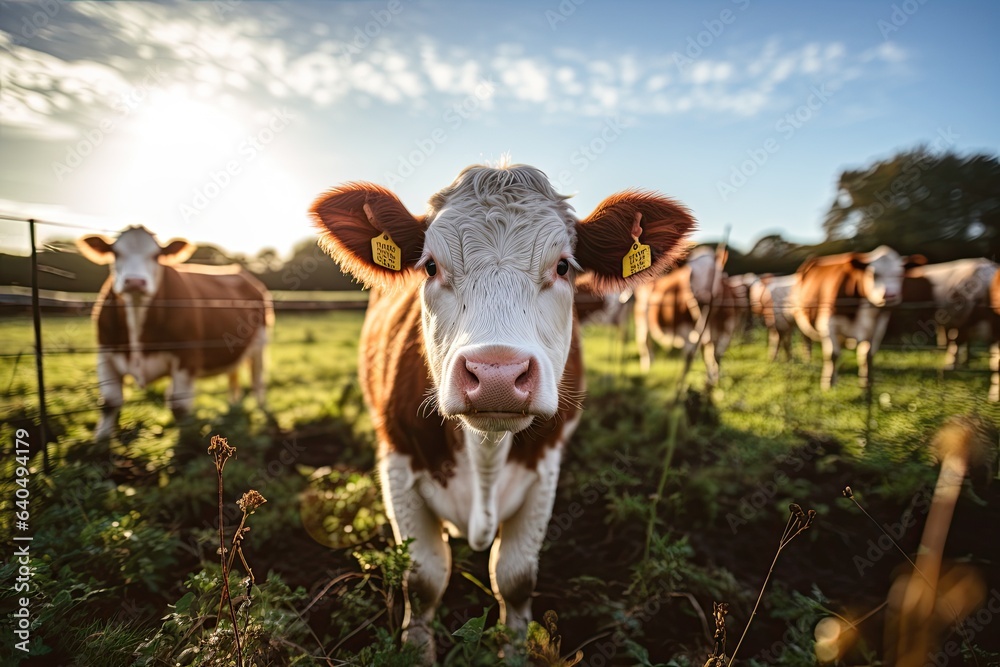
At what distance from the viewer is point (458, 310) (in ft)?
6.14

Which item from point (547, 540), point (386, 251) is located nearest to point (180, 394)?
point (386, 251)

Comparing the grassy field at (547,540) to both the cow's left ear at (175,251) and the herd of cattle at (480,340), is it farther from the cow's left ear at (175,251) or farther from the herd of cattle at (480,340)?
the cow's left ear at (175,251)

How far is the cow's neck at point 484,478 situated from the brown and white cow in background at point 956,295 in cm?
725

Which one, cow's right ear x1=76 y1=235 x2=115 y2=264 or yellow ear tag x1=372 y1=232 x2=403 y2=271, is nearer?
yellow ear tag x1=372 y1=232 x2=403 y2=271

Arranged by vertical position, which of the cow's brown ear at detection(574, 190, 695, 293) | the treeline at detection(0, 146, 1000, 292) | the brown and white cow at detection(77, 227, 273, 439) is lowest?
the brown and white cow at detection(77, 227, 273, 439)

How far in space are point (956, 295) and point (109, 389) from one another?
1134cm

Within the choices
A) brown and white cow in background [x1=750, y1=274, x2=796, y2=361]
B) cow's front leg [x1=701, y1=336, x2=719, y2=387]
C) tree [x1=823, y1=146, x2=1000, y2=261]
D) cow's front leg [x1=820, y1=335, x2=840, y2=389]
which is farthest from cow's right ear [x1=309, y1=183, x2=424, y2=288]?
tree [x1=823, y1=146, x2=1000, y2=261]

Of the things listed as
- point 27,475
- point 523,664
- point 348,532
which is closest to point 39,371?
point 27,475

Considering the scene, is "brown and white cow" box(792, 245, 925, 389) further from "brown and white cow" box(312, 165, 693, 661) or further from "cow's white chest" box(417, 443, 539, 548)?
"cow's white chest" box(417, 443, 539, 548)

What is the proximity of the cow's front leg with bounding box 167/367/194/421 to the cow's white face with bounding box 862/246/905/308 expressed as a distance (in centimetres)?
930

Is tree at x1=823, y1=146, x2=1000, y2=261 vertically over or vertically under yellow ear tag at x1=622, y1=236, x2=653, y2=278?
over

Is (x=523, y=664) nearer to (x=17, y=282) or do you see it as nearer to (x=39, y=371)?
(x=39, y=371)

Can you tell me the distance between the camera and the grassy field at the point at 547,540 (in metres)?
1.69

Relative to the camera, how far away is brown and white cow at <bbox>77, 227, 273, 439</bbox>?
14.6 feet
